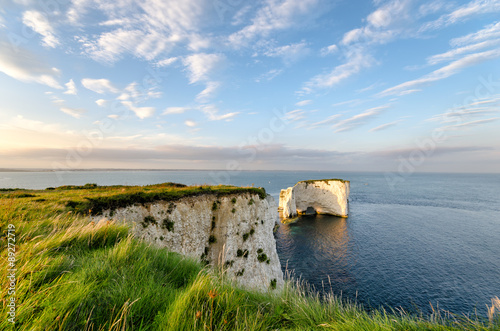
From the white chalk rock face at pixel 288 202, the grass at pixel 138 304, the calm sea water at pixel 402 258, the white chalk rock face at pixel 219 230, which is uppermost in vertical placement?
the grass at pixel 138 304

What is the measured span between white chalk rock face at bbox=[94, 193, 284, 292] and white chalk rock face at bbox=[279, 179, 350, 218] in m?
47.7

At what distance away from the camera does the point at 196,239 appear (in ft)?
59.1

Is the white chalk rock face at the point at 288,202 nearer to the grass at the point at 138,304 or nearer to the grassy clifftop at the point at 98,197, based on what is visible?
the grassy clifftop at the point at 98,197

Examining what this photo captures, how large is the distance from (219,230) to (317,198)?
6208 cm

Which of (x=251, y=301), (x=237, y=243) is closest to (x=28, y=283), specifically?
(x=251, y=301)

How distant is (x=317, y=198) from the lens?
74.2 meters

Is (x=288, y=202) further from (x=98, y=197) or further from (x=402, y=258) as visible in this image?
(x=98, y=197)

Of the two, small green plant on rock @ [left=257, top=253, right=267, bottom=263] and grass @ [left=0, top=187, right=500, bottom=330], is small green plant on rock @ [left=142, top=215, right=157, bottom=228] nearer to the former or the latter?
grass @ [left=0, top=187, right=500, bottom=330]

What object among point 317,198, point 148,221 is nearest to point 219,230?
point 148,221

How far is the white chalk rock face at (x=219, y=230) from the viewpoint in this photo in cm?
1547

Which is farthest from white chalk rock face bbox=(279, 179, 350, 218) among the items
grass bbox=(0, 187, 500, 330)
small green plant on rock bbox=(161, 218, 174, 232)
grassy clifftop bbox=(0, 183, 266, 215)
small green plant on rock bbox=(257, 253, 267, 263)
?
grass bbox=(0, 187, 500, 330)

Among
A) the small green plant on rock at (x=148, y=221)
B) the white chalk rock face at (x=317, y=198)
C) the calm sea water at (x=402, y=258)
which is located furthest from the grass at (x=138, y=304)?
the white chalk rock face at (x=317, y=198)

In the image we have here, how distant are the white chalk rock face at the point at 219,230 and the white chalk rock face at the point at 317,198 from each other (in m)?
47.7

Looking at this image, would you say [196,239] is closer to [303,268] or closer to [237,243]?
[237,243]
